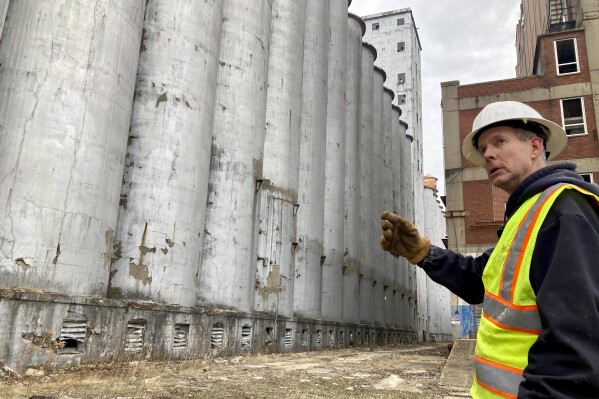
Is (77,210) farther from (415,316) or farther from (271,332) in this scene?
(415,316)

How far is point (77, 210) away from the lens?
7.63 metres

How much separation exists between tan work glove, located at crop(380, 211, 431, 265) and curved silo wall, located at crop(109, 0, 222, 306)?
7.36 meters

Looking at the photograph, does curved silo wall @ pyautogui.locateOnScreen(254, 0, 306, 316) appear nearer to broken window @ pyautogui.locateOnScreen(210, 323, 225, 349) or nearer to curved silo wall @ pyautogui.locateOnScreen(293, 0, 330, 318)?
curved silo wall @ pyautogui.locateOnScreen(293, 0, 330, 318)

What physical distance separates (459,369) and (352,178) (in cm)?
1526

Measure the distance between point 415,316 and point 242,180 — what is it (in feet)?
106

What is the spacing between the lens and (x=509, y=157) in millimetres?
2137

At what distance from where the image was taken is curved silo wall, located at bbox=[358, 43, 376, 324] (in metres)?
24.7

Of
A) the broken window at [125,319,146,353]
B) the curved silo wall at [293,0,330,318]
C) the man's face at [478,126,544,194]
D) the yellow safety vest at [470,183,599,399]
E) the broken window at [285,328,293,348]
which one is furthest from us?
the curved silo wall at [293,0,330,318]

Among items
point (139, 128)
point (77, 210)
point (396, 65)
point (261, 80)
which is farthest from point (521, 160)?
point (396, 65)

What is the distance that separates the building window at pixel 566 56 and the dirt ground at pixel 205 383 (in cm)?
1776

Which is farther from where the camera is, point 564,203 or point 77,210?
point 77,210

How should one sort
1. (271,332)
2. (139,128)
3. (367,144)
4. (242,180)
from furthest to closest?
1. (367,144)
2. (271,332)
3. (242,180)
4. (139,128)

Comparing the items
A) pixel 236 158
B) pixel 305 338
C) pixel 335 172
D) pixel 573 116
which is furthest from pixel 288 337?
pixel 573 116

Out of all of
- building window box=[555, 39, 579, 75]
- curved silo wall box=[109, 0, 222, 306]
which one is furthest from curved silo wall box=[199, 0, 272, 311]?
building window box=[555, 39, 579, 75]
